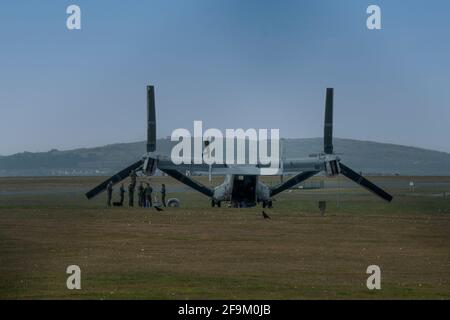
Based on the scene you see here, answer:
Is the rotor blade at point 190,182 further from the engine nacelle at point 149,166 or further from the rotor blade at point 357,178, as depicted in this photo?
the rotor blade at point 357,178

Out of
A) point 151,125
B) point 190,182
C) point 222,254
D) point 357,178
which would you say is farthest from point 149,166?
point 222,254

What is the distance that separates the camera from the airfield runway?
22734 millimetres

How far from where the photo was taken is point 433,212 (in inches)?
2117

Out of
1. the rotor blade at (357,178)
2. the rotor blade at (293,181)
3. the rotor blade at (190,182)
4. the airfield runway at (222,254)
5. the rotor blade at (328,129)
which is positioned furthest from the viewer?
the rotor blade at (293,181)

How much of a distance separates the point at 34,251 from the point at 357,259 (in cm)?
1120

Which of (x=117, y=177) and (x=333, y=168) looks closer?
(x=333, y=168)

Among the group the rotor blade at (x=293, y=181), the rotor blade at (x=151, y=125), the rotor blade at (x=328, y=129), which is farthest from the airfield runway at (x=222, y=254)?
the rotor blade at (x=293, y=181)

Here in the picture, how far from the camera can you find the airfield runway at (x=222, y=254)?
22.7m

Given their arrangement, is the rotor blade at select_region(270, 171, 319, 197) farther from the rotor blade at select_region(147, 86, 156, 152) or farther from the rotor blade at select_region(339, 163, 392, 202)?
the rotor blade at select_region(147, 86, 156, 152)

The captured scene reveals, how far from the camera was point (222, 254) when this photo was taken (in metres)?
30.4

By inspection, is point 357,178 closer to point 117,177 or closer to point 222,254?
→ point 117,177

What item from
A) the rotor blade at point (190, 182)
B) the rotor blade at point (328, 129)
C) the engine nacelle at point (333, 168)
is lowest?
the rotor blade at point (190, 182)
